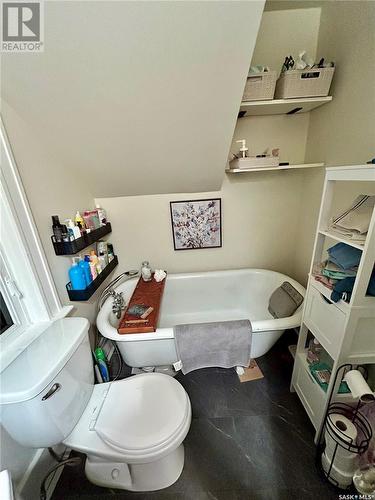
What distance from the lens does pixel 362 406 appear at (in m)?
1.04

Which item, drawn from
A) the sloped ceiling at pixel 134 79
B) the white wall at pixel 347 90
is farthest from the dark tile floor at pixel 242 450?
the sloped ceiling at pixel 134 79

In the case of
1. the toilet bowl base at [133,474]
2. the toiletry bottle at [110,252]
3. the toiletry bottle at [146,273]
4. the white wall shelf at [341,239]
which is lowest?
the toilet bowl base at [133,474]

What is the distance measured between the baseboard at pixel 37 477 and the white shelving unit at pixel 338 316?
1.45 meters

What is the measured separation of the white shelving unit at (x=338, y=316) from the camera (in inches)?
32.2

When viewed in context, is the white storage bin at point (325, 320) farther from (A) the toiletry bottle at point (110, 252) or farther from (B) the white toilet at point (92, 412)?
(A) the toiletry bottle at point (110, 252)

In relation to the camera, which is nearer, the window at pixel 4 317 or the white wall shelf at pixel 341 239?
the white wall shelf at pixel 341 239

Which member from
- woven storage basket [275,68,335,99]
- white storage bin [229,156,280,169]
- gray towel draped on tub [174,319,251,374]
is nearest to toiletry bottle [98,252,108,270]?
gray towel draped on tub [174,319,251,374]

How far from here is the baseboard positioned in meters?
0.91

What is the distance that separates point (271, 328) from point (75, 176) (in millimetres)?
1808

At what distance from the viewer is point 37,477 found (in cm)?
98

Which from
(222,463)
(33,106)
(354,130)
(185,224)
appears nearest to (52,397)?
(222,463)

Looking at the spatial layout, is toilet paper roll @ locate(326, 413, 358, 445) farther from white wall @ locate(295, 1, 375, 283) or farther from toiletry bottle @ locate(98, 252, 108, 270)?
toiletry bottle @ locate(98, 252, 108, 270)

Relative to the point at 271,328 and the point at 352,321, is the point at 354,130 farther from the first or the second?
the point at 271,328

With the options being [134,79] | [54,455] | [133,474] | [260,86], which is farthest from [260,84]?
[54,455]
